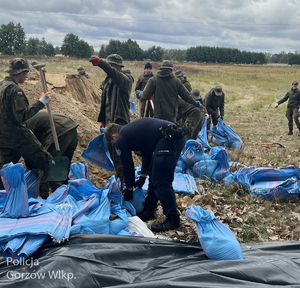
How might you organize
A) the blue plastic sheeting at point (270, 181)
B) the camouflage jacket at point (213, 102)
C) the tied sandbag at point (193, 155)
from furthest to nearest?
the camouflage jacket at point (213, 102)
the tied sandbag at point (193, 155)
the blue plastic sheeting at point (270, 181)

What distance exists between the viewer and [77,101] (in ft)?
26.6

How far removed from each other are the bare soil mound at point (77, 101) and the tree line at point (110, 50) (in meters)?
41.7

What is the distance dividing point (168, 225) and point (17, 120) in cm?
207

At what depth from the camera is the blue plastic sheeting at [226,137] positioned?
7835 mm

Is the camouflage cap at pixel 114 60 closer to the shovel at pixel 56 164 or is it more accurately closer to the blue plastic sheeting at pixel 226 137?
the shovel at pixel 56 164

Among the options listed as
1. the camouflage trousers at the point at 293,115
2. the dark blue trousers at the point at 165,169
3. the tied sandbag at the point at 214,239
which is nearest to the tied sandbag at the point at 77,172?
the dark blue trousers at the point at 165,169

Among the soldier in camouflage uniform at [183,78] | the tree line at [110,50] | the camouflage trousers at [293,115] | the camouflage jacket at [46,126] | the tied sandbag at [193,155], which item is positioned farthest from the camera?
the tree line at [110,50]

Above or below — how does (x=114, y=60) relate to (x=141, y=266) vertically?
above

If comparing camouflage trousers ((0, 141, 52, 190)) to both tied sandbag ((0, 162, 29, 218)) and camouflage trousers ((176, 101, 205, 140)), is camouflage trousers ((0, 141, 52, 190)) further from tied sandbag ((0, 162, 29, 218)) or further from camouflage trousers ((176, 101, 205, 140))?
camouflage trousers ((176, 101, 205, 140))

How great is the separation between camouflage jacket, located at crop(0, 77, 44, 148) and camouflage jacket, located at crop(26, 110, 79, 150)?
1.10ft

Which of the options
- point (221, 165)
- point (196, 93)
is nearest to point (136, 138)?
point (221, 165)

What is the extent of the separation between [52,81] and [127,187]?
608cm

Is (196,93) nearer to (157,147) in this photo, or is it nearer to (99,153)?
(99,153)

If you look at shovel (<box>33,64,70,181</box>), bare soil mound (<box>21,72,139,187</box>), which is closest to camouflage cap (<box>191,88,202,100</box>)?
bare soil mound (<box>21,72,139,187</box>)
